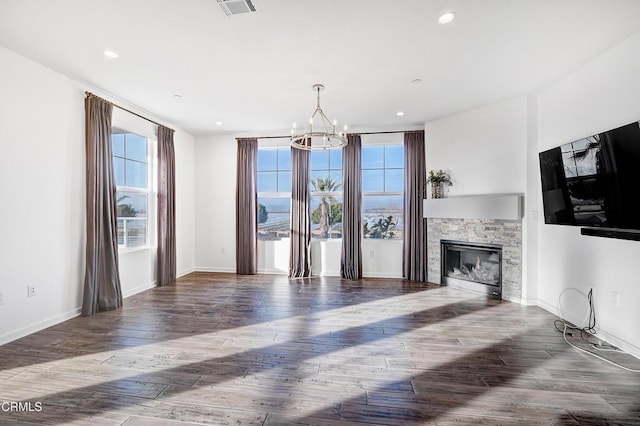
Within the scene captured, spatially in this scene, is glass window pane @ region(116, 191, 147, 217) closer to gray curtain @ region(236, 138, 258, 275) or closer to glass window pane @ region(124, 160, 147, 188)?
glass window pane @ region(124, 160, 147, 188)

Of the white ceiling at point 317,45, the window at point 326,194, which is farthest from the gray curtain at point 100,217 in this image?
the window at point 326,194

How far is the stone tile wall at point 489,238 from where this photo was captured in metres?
4.08

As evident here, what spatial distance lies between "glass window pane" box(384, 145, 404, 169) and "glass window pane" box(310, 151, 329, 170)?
46.6 inches

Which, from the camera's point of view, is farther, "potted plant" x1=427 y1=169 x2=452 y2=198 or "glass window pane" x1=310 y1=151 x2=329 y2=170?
"glass window pane" x1=310 y1=151 x2=329 y2=170

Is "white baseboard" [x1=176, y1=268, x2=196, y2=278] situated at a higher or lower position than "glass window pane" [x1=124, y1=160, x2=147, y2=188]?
lower

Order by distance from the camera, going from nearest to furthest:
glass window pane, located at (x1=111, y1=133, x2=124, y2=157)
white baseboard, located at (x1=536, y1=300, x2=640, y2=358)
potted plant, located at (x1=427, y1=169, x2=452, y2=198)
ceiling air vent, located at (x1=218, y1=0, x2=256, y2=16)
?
ceiling air vent, located at (x1=218, y1=0, x2=256, y2=16)
white baseboard, located at (x1=536, y1=300, x2=640, y2=358)
glass window pane, located at (x1=111, y1=133, x2=124, y2=157)
potted plant, located at (x1=427, y1=169, x2=452, y2=198)

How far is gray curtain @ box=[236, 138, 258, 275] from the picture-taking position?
581cm

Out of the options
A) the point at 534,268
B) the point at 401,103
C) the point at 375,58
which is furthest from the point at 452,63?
the point at 534,268

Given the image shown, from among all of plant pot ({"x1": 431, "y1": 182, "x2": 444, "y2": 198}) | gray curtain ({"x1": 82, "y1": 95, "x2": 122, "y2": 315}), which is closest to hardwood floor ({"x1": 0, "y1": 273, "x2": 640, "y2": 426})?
gray curtain ({"x1": 82, "y1": 95, "x2": 122, "y2": 315})

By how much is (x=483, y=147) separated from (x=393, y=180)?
5.49 ft

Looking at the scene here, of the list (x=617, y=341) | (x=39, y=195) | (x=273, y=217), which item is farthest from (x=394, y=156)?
(x=39, y=195)

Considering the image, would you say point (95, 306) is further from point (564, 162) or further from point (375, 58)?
point (564, 162)

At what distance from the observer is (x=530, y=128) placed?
3910 mm

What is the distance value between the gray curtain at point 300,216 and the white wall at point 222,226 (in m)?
0.23
